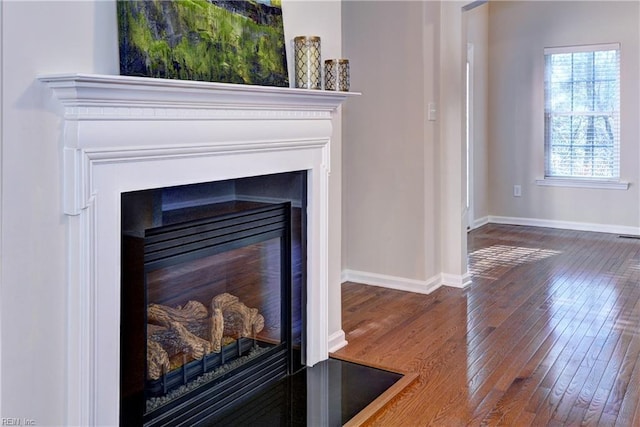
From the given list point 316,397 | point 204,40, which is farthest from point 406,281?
point 204,40

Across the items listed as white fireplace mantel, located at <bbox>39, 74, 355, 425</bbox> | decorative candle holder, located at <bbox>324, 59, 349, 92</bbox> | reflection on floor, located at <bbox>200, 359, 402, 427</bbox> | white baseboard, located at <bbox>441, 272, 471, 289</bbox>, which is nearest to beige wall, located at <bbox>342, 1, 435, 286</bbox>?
white baseboard, located at <bbox>441, 272, 471, 289</bbox>

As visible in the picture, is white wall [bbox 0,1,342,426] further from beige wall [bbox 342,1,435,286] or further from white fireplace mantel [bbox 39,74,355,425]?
beige wall [bbox 342,1,435,286]

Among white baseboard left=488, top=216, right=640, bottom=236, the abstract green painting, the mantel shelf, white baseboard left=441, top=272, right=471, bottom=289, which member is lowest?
white baseboard left=441, top=272, right=471, bottom=289

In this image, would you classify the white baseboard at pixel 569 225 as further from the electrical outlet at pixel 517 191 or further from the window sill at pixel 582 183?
the window sill at pixel 582 183

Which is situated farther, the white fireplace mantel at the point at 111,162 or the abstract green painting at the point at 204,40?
the abstract green painting at the point at 204,40

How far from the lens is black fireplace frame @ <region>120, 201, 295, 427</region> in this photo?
6.03 feet

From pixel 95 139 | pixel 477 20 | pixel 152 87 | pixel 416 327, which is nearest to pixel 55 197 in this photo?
pixel 95 139

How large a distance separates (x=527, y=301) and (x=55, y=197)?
3.13 m

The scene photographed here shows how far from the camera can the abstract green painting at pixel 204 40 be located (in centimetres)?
177

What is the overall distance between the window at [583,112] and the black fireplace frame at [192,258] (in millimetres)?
4959

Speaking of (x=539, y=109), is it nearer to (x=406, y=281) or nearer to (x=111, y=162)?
(x=406, y=281)

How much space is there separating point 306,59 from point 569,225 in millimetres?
5022

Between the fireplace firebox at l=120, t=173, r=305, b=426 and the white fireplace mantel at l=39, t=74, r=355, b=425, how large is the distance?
0.08 metres

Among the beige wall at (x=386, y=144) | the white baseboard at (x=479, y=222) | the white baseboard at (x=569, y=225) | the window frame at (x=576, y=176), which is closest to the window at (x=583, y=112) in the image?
the window frame at (x=576, y=176)
